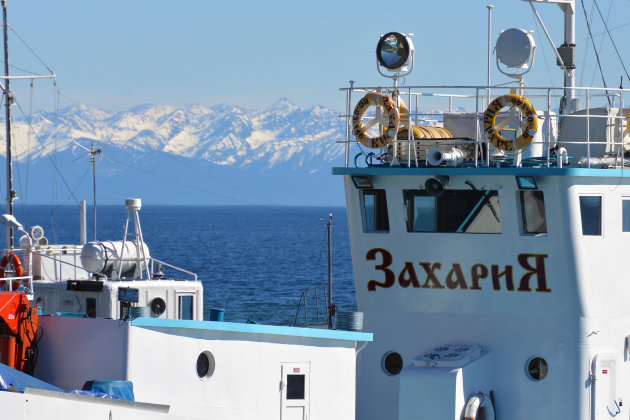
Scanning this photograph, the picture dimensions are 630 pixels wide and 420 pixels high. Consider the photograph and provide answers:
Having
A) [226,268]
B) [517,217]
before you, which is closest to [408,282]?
[517,217]

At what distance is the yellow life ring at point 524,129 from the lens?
20.5 metres

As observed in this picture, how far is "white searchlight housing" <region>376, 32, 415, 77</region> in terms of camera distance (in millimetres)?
22359

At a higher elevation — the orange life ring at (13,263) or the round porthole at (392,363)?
the orange life ring at (13,263)

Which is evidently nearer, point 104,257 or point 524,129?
point 524,129

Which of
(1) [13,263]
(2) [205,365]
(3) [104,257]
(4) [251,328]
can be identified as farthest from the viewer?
(1) [13,263]

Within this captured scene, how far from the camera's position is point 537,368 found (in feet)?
69.5

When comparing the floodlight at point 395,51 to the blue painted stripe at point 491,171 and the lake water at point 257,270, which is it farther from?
the lake water at point 257,270

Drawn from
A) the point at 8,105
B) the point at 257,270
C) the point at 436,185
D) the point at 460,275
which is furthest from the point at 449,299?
the point at 257,270

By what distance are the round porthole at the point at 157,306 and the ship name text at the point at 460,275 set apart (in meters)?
5.56

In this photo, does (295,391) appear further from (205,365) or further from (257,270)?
(257,270)

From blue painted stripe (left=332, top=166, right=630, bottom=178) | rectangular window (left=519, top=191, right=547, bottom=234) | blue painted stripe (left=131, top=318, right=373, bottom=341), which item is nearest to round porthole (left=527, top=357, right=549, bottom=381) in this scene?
rectangular window (left=519, top=191, right=547, bottom=234)

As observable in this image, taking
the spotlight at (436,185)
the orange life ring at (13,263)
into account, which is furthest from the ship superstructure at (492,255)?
the orange life ring at (13,263)

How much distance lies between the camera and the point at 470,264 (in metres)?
21.4

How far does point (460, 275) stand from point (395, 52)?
457 cm
